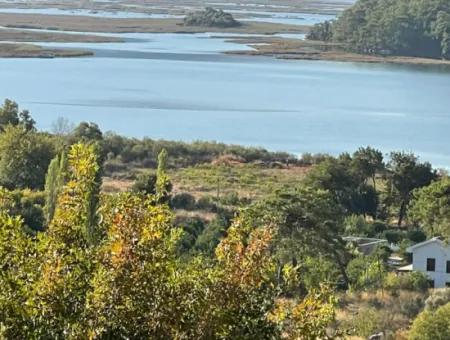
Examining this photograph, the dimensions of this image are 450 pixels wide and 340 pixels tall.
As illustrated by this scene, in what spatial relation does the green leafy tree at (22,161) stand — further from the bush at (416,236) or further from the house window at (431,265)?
the house window at (431,265)

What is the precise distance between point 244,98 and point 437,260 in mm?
28723

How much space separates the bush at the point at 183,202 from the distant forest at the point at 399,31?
50119mm

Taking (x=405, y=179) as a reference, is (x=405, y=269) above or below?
below

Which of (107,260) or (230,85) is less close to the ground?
(107,260)

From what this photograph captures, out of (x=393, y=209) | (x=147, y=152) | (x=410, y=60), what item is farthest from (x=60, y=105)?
(x=410, y=60)

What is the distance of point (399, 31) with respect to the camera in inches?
2881

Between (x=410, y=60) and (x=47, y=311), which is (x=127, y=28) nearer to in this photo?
(x=410, y=60)

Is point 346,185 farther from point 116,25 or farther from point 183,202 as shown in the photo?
point 116,25

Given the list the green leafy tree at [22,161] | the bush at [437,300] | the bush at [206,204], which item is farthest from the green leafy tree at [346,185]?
the bush at [437,300]

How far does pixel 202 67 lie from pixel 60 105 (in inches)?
672

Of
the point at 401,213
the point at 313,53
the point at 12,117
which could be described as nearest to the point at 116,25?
the point at 313,53

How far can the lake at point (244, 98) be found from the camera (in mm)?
35344

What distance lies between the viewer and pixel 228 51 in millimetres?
66500

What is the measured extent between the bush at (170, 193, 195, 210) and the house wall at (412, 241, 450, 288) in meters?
7.78
